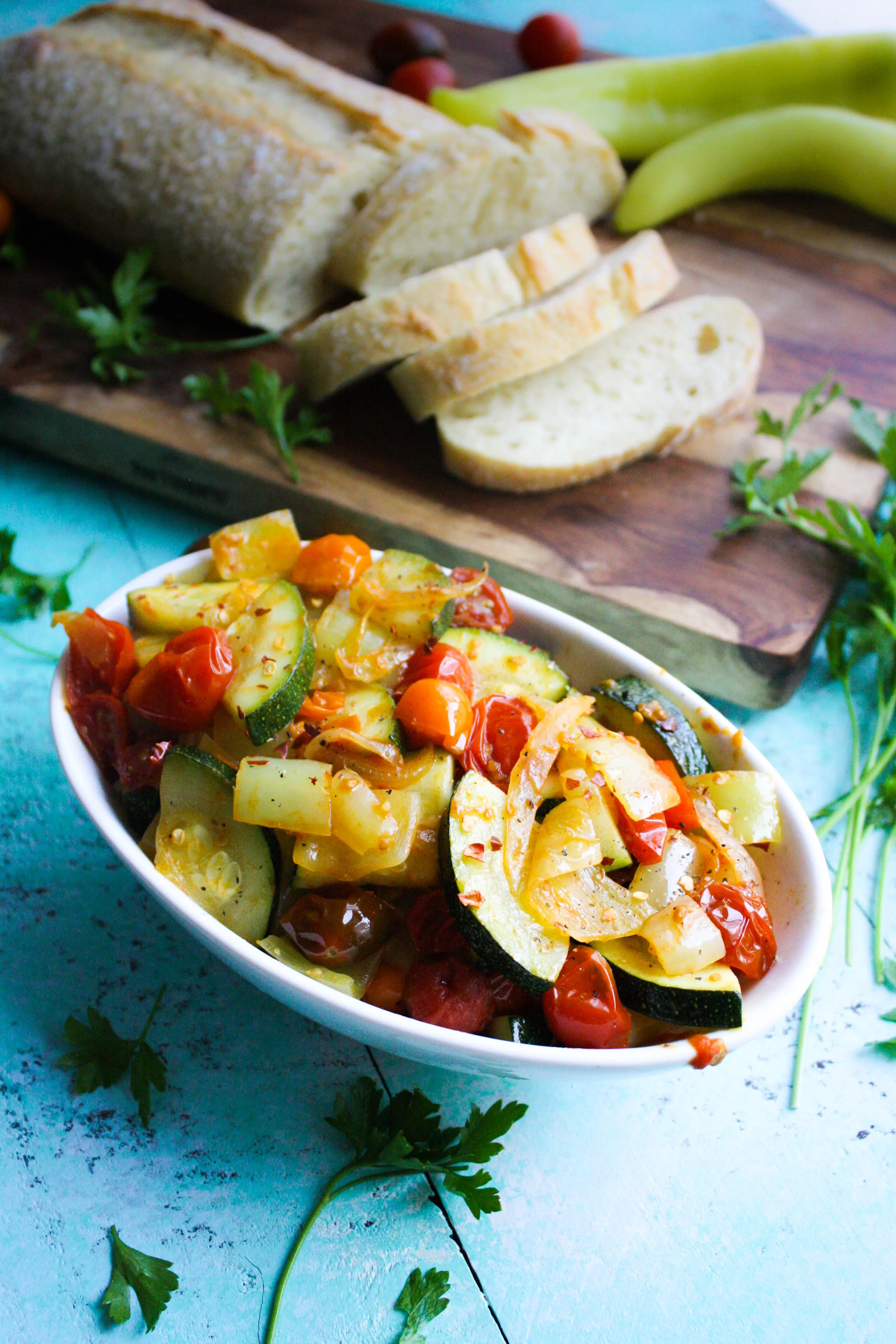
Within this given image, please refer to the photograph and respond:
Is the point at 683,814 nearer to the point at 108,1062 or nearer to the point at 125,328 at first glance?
the point at 108,1062

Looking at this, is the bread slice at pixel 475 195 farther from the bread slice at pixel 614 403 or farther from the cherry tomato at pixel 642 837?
the cherry tomato at pixel 642 837

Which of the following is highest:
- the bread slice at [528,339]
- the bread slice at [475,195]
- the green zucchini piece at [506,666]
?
the bread slice at [475,195]

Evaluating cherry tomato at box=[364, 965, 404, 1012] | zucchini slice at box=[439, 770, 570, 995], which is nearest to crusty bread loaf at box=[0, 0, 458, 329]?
zucchini slice at box=[439, 770, 570, 995]

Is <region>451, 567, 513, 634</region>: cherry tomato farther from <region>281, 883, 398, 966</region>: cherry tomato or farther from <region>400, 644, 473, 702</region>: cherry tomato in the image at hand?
<region>281, 883, 398, 966</region>: cherry tomato

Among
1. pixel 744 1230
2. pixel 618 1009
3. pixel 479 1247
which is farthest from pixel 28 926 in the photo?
pixel 744 1230

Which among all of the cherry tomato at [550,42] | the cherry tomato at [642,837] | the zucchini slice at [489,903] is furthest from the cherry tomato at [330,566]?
the cherry tomato at [550,42]

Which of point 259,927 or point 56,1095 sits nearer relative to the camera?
point 259,927

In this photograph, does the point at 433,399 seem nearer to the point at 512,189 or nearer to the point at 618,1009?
the point at 512,189

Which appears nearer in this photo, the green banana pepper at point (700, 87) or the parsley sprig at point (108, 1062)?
the parsley sprig at point (108, 1062)
